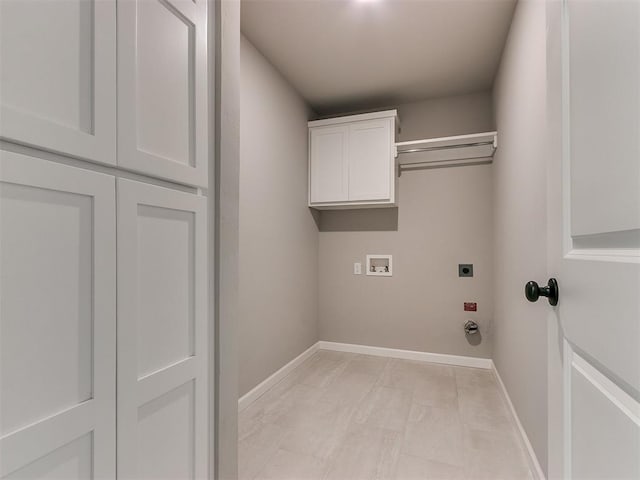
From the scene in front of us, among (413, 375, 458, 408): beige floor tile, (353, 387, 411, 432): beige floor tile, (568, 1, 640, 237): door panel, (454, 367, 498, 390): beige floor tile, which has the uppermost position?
(568, 1, 640, 237): door panel

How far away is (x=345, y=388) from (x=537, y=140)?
82.0 inches

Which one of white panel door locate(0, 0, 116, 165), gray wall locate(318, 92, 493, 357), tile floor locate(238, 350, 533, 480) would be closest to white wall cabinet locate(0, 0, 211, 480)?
white panel door locate(0, 0, 116, 165)

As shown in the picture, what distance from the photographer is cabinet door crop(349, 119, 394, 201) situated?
304 centimetres

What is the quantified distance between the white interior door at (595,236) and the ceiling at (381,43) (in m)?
1.59

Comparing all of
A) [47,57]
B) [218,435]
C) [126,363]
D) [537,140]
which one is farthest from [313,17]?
[218,435]

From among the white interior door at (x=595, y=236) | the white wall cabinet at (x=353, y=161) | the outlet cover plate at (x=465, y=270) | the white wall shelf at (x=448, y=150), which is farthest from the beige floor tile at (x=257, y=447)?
the white wall shelf at (x=448, y=150)

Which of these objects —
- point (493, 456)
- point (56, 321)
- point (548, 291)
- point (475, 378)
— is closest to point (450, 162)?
point (475, 378)

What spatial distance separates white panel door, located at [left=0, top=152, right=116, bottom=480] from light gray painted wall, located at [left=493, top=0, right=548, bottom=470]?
1.56 metres

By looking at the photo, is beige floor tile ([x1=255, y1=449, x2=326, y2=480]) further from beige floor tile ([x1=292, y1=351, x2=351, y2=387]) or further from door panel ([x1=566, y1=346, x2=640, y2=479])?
door panel ([x1=566, y1=346, x2=640, y2=479])

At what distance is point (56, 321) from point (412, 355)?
311cm

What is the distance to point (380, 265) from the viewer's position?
344 cm

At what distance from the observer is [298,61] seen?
2629 mm

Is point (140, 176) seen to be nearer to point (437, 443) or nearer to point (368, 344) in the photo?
point (437, 443)

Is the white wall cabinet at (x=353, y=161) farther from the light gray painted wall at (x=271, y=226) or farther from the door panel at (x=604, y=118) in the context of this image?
the door panel at (x=604, y=118)
